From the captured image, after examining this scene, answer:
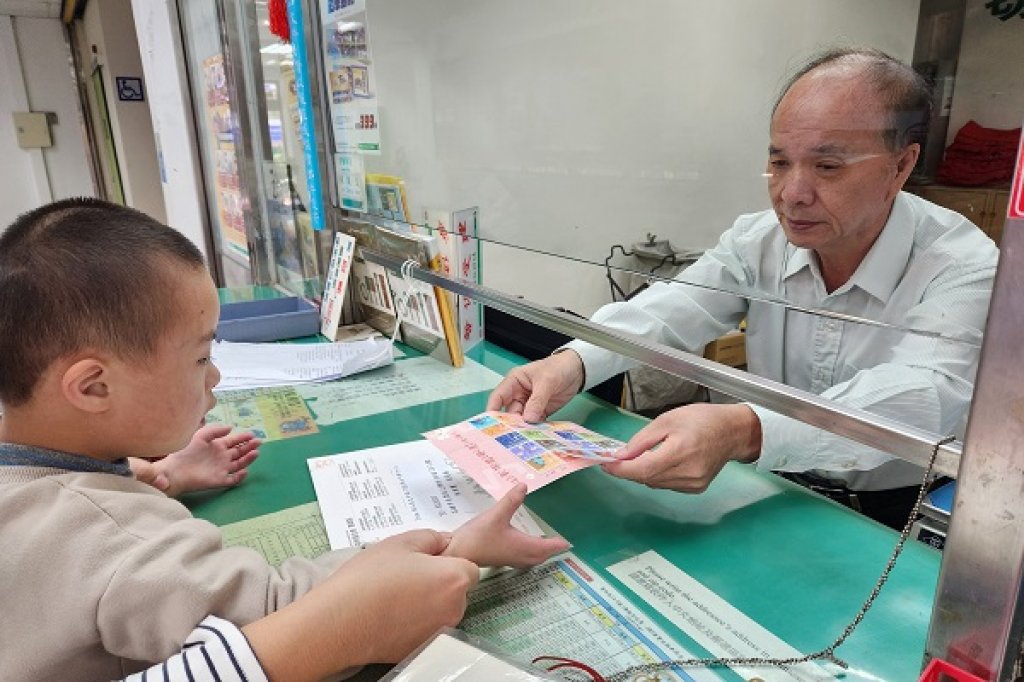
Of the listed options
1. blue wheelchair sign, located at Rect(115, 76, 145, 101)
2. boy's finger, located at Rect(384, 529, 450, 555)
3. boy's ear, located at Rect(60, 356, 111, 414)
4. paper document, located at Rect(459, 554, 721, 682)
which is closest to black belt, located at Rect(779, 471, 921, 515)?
paper document, located at Rect(459, 554, 721, 682)

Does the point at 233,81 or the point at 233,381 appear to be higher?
the point at 233,81

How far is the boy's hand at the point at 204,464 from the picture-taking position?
80cm

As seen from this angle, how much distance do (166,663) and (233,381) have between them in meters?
0.85

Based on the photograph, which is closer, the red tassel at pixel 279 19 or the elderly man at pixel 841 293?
the elderly man at pixel 841 293

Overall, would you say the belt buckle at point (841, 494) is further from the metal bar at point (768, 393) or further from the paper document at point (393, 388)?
the paper document at point (393, 388)

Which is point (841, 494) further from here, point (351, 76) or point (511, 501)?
point (351, 76)

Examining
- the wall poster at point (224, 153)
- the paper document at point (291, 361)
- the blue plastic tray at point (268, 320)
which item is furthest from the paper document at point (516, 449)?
the wall poster at point (224, 153)

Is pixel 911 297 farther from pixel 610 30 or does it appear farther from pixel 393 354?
pixel 393 354

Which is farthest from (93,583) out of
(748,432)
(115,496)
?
(748,432)

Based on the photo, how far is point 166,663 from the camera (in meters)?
0.44

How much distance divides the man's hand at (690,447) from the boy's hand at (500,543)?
157mm

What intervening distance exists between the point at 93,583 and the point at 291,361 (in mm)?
907

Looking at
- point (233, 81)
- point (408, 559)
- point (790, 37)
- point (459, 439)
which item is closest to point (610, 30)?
point (790, 37)

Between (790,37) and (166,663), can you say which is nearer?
(166,663)
